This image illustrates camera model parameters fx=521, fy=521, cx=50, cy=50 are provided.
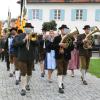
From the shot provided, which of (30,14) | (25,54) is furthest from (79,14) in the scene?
(25,54)

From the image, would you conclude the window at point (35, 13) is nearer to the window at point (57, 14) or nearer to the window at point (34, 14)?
the window at point (34, 14)

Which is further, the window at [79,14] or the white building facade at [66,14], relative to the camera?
the white building facade at [66,14]

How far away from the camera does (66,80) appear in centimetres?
1870

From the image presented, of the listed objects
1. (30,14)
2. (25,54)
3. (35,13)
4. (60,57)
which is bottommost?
(60,57)

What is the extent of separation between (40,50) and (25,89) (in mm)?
5842

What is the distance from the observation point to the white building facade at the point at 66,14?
6231cm

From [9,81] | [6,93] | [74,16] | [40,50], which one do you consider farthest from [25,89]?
[74,16]

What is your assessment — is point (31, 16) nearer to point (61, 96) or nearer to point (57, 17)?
point (57, 17)

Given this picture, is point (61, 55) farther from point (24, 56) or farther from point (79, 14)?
point (79, 14)

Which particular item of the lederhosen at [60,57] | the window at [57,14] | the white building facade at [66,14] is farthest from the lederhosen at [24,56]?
the window at [57,14]

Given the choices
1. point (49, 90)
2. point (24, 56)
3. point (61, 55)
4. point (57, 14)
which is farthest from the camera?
point (57, 14)

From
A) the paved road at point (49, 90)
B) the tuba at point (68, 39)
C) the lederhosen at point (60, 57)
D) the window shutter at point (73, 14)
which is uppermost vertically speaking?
the window shutter at point (73, 14)

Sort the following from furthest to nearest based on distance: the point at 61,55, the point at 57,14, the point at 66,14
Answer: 1. the point at 57,14
2. the point at 66,14
3. the point at 61,55

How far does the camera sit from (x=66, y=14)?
63031 mm
